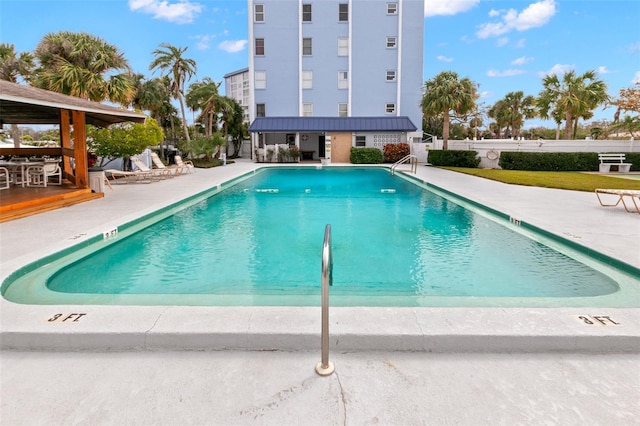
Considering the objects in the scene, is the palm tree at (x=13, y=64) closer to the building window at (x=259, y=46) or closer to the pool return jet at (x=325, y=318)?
the building window at (x=259, y=46)

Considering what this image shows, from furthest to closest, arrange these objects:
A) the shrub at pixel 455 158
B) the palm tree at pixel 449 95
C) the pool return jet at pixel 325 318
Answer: the palm tree at pixel 449 95
the shrub at pixel 455 158
the pool return jet at pixel 325 318

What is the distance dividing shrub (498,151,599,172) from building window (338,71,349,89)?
50.3 ft

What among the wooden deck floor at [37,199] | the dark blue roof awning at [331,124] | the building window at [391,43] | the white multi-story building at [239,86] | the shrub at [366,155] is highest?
the white multi-story building at [239,86]

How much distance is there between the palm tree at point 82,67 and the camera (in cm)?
1853

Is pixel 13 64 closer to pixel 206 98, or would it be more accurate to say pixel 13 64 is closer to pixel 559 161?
pixel 206 98

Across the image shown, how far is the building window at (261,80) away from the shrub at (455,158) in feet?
48.3

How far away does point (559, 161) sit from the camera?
22.5m

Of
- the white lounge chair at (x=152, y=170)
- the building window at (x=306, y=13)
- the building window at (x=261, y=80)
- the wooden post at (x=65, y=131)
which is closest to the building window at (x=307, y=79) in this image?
the building window at (x=261, y=80)

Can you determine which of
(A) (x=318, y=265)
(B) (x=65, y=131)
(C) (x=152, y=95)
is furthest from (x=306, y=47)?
(A) (x=318, y=265)

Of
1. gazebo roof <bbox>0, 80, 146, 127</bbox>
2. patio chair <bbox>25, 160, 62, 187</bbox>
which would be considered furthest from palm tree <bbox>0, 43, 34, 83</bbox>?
patio chair <bbox>25, 160, 62, 187</bbox>

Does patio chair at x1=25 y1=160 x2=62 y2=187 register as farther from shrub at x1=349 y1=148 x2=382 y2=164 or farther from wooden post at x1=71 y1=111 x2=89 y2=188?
shrub at x1=349 y1=148 x2=382 y2=164

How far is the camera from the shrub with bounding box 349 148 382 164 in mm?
30484

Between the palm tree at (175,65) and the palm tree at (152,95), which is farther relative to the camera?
the palm tree at (152,95)

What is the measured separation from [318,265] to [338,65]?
97.1 feet
